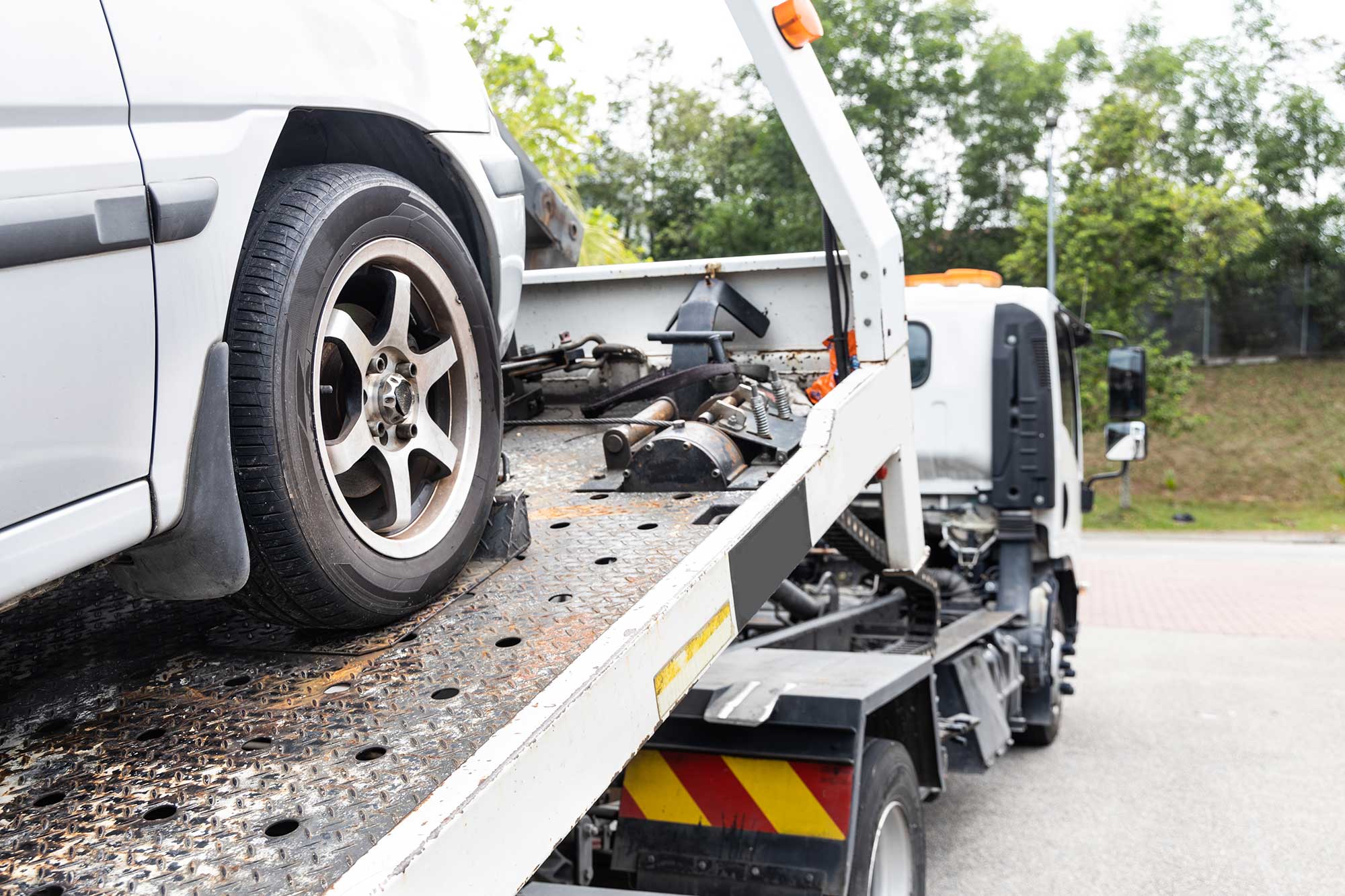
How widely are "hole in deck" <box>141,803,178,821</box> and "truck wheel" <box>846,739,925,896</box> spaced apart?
195 centimetres

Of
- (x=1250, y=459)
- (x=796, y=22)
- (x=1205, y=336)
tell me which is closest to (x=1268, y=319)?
(x=1205, y=336)

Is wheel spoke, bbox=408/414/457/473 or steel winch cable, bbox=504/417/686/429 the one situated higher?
wheel spoke, bbox=408/414/457/473

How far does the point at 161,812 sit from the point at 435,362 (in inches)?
38.9

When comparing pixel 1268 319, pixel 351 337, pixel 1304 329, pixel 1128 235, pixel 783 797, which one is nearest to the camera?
pixel 351 337

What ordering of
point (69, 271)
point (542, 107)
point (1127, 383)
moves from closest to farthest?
point (69, 271)
point (1127, 383)
point (542, 107)

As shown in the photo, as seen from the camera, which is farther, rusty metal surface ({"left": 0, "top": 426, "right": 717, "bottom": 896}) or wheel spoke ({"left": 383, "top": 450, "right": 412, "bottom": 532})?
wheel spoke ({"left": 383, "top": 450, "right": 412, "bottom": 532})

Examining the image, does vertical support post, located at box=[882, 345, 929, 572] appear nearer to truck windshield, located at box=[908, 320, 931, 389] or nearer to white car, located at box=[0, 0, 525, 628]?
white car, located at box=[0, 0, 525, 628]

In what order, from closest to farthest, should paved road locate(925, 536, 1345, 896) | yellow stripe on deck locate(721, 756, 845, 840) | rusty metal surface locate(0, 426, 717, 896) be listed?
1. rusty metal surface locate(0, 426, 717, 896)
2. yellow stripe on deck locate(721, 756, 845, 840)
3. paved road locate(925, 536, 1345, 896)

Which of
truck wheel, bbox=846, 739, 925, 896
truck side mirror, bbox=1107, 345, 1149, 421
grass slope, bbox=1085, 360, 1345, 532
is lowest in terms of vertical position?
grass slope, bbox=1085, 360, 1345, 532

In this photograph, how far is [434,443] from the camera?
2.31m

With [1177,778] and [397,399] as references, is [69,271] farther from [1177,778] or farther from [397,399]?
[1177,778]

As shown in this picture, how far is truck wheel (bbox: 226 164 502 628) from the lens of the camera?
1.86 meters

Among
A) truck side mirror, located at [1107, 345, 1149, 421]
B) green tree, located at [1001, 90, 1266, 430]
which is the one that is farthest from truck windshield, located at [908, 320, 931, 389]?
green tree, located at [1001, 90, 1266, 430]

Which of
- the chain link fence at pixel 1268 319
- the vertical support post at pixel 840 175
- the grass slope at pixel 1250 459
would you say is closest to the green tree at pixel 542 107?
the vertical support post at pixel 840 175
